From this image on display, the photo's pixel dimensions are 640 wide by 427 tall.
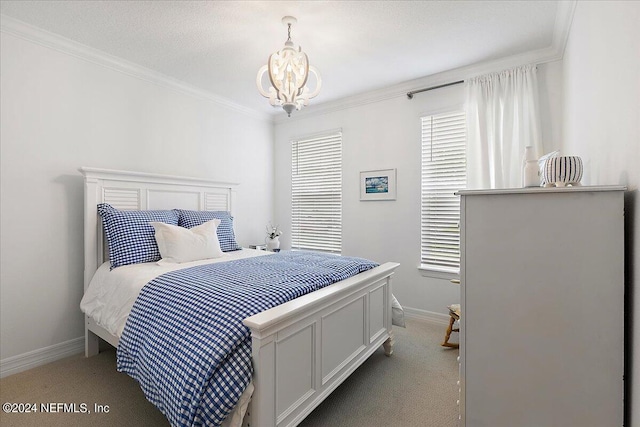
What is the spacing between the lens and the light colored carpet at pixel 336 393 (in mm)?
1848

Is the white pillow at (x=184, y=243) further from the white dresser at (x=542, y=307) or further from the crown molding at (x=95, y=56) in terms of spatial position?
the white dresser at (x=542, y=307)

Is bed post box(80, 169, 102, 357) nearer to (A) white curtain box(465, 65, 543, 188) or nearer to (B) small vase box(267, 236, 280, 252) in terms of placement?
(B) small vase box(267, 236, 280, 252)

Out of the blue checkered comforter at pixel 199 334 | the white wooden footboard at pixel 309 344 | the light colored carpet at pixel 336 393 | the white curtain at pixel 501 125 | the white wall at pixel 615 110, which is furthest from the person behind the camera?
the white curtain at pixel 501 125

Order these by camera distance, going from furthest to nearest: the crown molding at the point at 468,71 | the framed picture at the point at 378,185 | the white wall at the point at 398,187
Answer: the framed picture at the point at 378,185 < the white wall at the point at 398,187 < the crown molding at the point at 468,71

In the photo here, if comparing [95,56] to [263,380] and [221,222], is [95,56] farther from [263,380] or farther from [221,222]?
[263,380]

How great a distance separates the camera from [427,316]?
3.43 metres

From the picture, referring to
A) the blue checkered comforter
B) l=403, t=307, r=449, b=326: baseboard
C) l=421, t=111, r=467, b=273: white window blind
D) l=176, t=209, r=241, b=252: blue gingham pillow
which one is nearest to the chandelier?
the blue checkered comforter

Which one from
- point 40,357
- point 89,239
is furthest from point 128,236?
point 40,357

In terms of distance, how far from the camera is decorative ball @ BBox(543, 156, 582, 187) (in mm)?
1367

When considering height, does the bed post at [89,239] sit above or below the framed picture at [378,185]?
below

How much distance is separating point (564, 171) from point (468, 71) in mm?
2239

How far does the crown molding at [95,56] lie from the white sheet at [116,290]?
1.87 meters

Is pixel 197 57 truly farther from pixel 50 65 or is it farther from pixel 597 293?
pixel 597 293

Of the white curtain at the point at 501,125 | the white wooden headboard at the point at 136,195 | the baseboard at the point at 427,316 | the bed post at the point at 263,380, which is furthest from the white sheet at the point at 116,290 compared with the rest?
the white curtain at the point at 501,125
